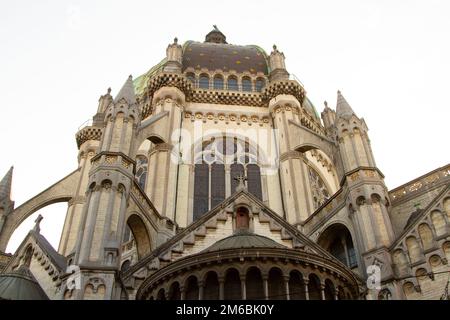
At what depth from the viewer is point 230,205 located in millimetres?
22281

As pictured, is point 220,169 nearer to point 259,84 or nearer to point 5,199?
point 259,84

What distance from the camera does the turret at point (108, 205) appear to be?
18.3 m

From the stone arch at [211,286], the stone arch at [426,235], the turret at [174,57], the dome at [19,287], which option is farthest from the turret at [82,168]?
the stone arch at [426,235]

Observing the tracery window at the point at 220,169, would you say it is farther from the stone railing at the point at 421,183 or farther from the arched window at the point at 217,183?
the stone railing at the point at 421,183

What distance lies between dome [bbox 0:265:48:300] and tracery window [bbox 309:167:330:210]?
59.0 ft

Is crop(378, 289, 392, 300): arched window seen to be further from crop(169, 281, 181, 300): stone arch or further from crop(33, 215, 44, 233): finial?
crop(33, 215, 44, 233): finial

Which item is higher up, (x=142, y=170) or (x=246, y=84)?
(x=246, y=84)

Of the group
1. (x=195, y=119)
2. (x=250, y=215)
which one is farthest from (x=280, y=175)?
(x=250, y=215)

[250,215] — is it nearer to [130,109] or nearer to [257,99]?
[130,109]

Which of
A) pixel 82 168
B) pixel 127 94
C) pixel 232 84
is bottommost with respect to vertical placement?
pixel 127 94

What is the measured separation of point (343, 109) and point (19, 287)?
18.4m

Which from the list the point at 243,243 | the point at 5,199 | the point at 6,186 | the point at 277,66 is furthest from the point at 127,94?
the point at 277,66

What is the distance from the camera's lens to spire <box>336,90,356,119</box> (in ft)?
86.7

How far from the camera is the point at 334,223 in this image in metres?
24.4
